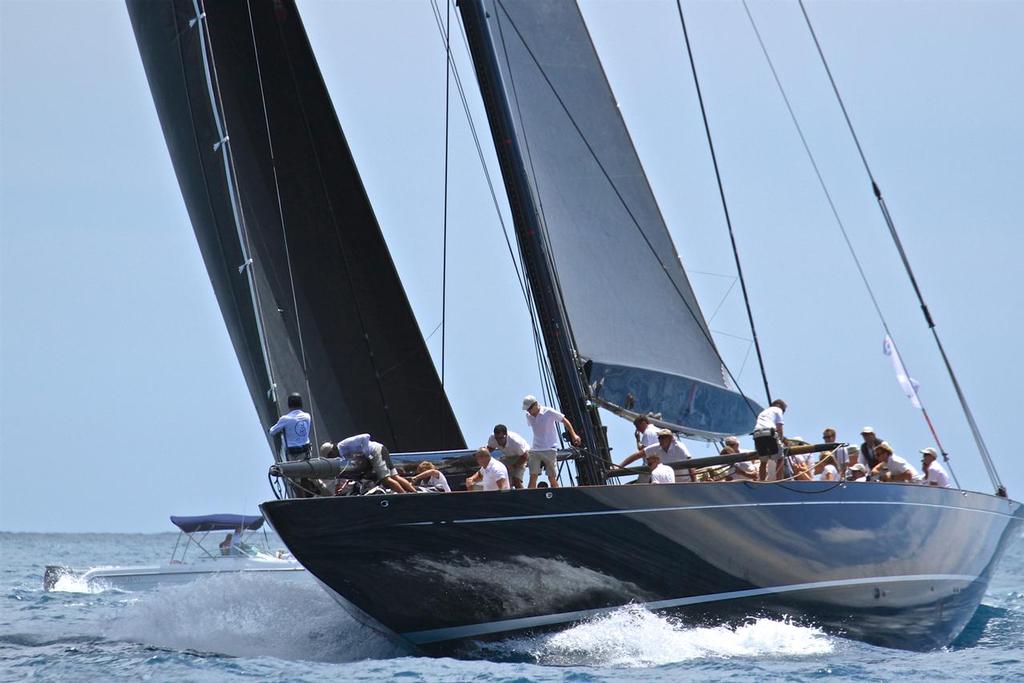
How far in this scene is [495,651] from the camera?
12.7m

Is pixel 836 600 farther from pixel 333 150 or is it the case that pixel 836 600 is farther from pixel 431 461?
pixel 333 150

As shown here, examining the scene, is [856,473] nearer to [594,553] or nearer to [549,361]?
[549,361]

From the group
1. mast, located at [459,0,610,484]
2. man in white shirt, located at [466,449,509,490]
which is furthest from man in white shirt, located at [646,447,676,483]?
mast, located at [459,0,610,484]

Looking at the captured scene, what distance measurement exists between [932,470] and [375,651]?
7275 mm

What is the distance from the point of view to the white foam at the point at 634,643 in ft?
41.4

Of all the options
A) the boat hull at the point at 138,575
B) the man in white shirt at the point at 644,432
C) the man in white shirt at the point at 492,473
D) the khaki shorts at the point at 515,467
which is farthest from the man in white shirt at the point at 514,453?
the boat hull at the point at 138,575

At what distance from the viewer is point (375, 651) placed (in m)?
13.5

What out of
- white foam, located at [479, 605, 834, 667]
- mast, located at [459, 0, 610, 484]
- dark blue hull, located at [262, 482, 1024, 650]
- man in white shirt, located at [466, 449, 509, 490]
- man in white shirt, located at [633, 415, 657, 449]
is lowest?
white foam, located at [479, 605, 834, 667]

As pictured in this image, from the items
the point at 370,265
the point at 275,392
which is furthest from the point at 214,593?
the point at 370,265

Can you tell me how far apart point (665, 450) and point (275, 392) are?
13.0 feet

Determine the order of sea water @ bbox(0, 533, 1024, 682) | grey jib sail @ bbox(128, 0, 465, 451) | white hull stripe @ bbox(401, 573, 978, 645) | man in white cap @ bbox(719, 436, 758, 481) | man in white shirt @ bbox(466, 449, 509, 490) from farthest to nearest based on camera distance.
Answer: man in white cap @ bbox(719, 436, 758, 481) < grey jib sail @ bbox(128, 0, 465, 451) < man in white shirt @ bbox(466, 449, 509, 490) < white hull stripe @ bbox(401, 573, 978, 645) < sea water @ bbox(0, 533, 1024, 682)

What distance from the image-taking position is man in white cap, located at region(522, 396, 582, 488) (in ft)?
45.7

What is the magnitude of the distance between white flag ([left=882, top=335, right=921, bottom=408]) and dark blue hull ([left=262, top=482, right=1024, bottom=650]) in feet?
12.6

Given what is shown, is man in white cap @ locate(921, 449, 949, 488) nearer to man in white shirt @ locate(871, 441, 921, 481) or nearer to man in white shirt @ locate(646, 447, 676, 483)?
man in white shirt @ locate(871, 441, 921, 481)
